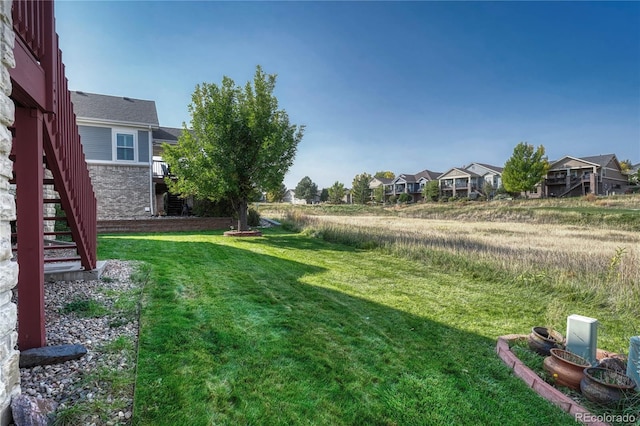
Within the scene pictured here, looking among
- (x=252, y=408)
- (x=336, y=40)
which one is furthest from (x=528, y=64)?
(x=252, y=408)

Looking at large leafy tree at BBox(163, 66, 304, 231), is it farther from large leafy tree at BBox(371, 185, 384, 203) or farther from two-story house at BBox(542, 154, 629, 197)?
large leafy tree at BBox(371, 185, 384, 203)

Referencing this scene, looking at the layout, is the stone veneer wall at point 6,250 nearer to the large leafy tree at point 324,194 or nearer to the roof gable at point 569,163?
the roof gable at point 569,163

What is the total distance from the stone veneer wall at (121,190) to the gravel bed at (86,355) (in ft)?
41.4

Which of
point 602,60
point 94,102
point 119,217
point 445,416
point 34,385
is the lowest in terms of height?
point 445,416

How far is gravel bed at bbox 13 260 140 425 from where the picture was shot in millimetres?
2211

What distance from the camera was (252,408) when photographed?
7.35 ft

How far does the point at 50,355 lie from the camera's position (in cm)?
262

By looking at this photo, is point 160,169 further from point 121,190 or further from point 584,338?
point 584,338

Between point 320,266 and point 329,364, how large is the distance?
181 inches

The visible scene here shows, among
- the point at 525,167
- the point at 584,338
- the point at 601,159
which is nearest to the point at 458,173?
the point at 525,167

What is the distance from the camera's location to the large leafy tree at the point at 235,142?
1198 centimetres

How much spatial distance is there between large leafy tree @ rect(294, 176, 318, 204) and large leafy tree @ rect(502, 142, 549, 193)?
36866mm

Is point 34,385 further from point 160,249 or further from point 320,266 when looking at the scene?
point 160,249

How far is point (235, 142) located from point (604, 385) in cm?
1212
